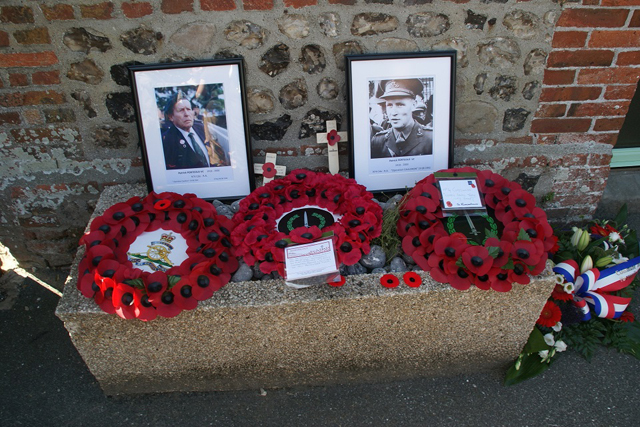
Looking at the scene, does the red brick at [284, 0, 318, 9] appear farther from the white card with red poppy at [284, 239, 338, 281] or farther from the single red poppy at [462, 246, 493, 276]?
the single red poppy at [462, 246, 493, 276]

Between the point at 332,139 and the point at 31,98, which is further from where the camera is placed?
the point at 332,139

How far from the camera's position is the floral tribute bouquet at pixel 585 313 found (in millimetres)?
2041

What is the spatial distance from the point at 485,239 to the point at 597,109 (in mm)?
1050

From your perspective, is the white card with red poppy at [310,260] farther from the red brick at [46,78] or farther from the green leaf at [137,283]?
the red brick at [46,78]

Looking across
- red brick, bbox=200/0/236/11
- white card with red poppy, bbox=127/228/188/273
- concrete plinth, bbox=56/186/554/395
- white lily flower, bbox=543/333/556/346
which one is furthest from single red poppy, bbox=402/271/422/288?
red brick, bbox=200/0/236/11

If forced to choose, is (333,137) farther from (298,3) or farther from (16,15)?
(16,15)

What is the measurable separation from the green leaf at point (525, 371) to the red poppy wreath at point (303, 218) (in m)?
0.86

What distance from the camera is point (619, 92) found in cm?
226

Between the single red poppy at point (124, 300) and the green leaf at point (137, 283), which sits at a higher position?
the green leaf at point (137, 283)

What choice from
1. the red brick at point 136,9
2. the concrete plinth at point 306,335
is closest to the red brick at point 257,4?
the red brick at point 136,9

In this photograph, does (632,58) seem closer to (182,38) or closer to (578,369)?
(578,369)

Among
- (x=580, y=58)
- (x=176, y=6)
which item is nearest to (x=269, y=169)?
(x=176, y=6)

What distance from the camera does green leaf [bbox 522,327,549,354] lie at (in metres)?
2.02

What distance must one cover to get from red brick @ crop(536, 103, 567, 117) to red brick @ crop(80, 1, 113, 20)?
2049mm
